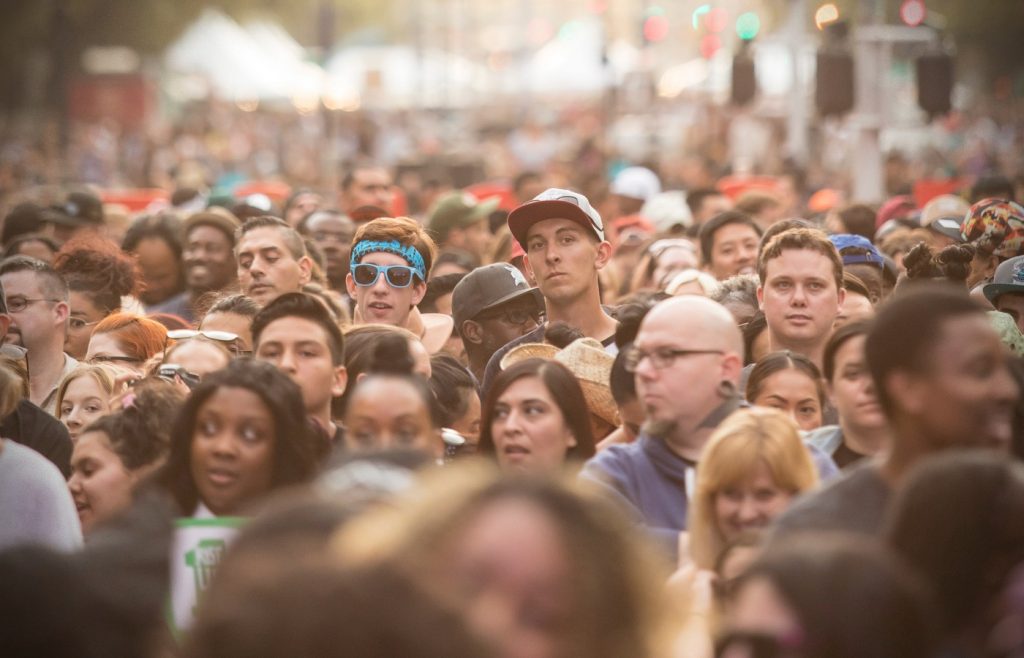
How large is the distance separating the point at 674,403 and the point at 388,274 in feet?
10.7

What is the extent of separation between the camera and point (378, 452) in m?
4.21

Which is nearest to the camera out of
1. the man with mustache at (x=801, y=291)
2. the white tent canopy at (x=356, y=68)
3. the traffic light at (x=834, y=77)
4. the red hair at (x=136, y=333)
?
the man with mustache at (x=801, y=291)

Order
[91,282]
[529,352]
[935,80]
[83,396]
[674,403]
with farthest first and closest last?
[935,80], [91,282], [83,396], [529,352], [674,403]

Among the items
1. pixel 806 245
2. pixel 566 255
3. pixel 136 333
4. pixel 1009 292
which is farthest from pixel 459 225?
pixel 1009 292

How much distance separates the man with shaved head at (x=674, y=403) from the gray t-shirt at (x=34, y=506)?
65.8 inches

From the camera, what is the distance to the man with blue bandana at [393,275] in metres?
8.73

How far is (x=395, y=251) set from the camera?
8.87 meters

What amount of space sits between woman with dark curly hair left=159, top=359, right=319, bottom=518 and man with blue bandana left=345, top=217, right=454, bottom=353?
10.1 feet

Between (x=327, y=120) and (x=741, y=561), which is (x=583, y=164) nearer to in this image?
(x=327, y=120)

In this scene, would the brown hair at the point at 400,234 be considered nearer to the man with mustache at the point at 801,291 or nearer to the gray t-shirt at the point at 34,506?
the man with mustache at the point at 801,291

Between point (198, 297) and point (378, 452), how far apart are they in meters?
6.76

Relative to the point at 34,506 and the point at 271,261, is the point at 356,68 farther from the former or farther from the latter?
the point at 34,506

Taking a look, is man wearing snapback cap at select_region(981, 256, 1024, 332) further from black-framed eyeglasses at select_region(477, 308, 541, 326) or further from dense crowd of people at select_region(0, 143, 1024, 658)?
black-framed eyeglasses at select_region(477, 308, 541, 326)

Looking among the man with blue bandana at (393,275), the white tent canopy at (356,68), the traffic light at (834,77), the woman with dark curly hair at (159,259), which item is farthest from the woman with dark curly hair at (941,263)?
the white tent canopy at (356,68)
